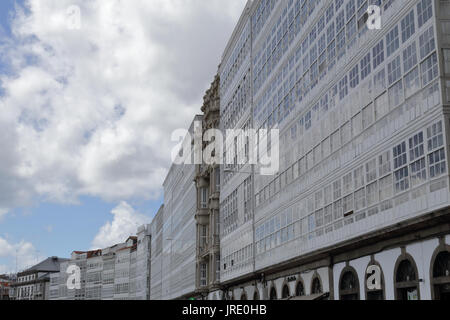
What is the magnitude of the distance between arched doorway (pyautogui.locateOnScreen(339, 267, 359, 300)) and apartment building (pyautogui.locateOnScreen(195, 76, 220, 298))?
28391 mm

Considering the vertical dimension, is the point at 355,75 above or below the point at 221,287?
above

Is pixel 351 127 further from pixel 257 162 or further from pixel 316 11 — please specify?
pixel 257 162

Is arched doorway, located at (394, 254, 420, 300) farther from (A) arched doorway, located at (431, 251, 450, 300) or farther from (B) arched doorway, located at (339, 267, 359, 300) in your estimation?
(B) arched doorway, located at (339, 267, 359, 300)

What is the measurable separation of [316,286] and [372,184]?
11742mm

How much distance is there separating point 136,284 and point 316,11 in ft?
375

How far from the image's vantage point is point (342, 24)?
31.5 m

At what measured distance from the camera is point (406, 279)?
2623 cm

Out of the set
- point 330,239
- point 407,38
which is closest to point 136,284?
point 330,239

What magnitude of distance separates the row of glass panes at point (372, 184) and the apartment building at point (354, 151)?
7 centimetres

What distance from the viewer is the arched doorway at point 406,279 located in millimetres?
Result: 25328

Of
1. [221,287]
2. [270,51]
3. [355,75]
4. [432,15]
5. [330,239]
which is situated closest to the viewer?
[432,15]

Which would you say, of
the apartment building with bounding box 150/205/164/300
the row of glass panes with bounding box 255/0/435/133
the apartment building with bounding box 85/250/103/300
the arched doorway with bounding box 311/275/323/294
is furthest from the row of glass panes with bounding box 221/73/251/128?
the apartment building with bounding box 85/250/103/300

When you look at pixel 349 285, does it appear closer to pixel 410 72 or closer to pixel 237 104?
pixel 410 72

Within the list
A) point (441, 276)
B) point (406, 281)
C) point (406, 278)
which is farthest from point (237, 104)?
point (441, 276)
